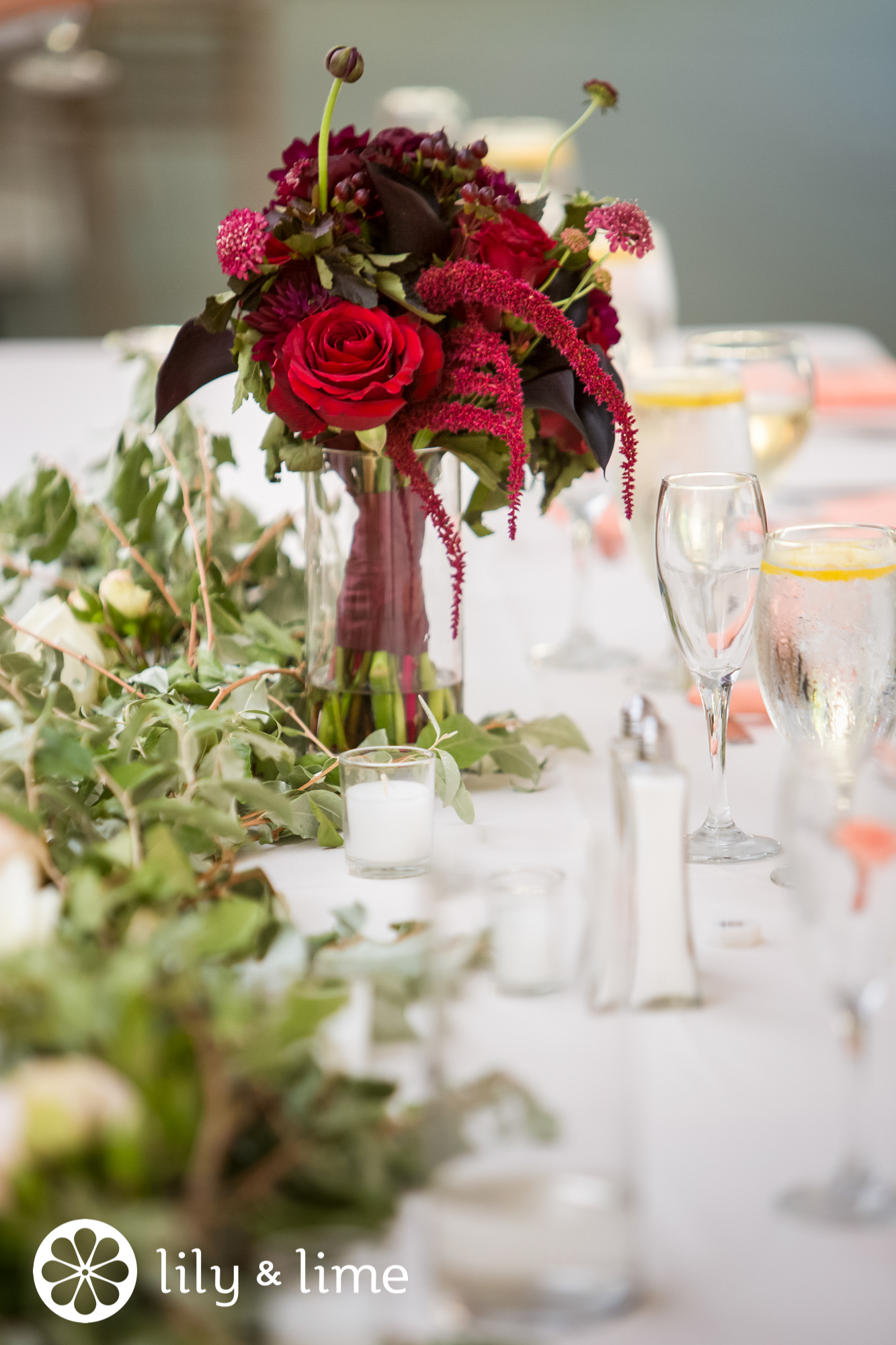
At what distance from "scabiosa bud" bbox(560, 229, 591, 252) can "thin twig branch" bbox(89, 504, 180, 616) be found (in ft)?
1.13

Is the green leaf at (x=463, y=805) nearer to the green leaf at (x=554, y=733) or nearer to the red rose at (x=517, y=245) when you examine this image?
the green leaf at (x=554, y=733)

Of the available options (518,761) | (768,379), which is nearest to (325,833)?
(518,761)

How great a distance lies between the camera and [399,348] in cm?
71

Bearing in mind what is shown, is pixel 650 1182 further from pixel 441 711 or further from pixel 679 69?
pixel 679 69

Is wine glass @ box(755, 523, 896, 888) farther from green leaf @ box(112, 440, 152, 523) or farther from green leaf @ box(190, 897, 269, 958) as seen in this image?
green leaf @ box(112, 440, 152, 523)

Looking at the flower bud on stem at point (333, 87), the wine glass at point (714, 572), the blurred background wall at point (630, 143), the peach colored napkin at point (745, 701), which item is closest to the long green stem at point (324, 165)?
the flower bud on stem at point (333, 87)

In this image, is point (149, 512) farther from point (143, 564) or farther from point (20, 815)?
point (20, 815)

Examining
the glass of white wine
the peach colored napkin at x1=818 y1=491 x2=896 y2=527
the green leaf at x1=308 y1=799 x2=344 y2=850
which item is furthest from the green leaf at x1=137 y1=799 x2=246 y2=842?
the peach colored napkin at x1=818 y1=491 x2=896 y2=527

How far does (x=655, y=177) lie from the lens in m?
5.21

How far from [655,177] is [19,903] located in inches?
205

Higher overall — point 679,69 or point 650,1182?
point 679,69

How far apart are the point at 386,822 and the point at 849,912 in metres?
0.30

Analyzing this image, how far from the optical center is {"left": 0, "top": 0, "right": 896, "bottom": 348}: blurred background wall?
5059 millimetres

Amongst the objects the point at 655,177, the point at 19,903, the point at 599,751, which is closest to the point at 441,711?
the point at 599,751
